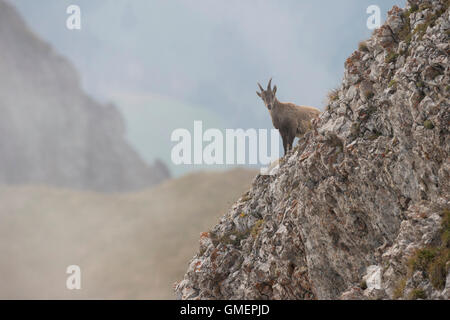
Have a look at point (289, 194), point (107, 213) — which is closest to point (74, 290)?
point (107, 213)

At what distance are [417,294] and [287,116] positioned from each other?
Answer: 12.9m

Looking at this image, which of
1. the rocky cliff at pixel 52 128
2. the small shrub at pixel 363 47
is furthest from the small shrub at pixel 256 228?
the rocky cliff at pixel 52 128

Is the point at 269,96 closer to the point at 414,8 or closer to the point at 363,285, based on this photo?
the point at 414,8

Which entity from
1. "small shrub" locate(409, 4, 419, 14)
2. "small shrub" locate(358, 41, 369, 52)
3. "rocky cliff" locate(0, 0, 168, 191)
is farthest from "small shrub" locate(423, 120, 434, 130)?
"rocky cliff" locate(0, 0, 168, 191)

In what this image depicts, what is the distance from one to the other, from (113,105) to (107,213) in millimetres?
64303

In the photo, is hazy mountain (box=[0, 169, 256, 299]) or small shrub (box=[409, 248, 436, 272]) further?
hazy mountain (box=[0, 169, 256, 299])

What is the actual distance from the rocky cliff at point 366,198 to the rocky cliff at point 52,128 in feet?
448

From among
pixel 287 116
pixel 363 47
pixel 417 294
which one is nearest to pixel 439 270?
pixel 417 294

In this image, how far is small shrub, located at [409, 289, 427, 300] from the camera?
45.5ft

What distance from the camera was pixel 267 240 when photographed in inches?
858

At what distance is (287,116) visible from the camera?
84.6 ft

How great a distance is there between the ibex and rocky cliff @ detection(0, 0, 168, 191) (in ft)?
438

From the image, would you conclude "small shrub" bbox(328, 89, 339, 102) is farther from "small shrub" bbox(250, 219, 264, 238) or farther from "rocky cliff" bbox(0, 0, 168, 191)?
"rocky cliff" bbox(0, 0, 168, 191)

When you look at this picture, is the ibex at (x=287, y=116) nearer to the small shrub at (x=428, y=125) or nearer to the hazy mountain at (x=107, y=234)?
the small shrub at (x=428, y=125)
